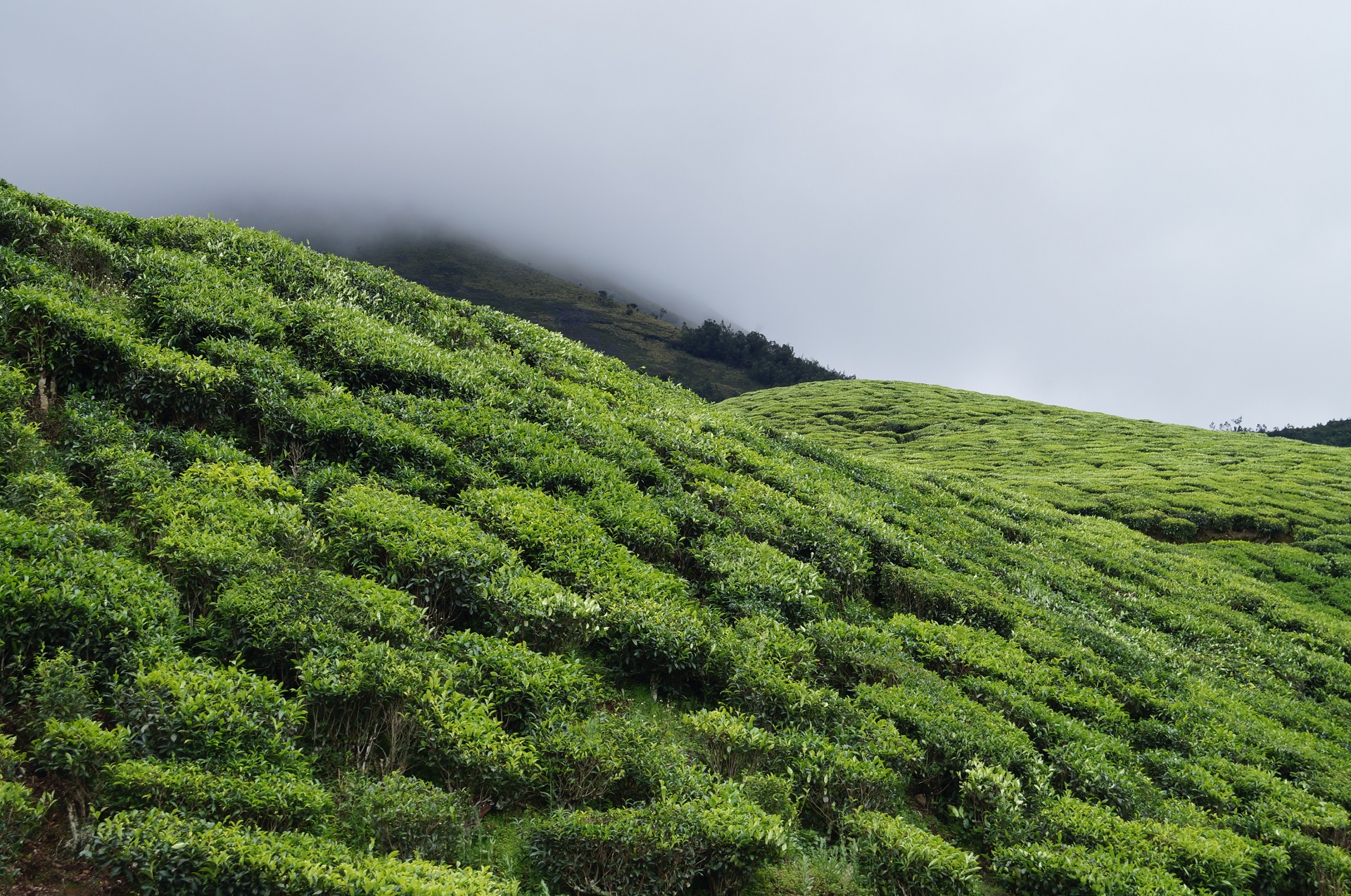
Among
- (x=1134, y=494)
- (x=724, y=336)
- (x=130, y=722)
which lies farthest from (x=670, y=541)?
(x=724, y=336)

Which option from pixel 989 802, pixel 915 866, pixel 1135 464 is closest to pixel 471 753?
pixel 915 866

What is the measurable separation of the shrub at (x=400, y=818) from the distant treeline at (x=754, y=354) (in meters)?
141

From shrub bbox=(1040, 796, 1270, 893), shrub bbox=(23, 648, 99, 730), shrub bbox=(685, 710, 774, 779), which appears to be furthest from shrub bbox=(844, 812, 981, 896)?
shrub bbox=(23, 648, 99, 730)

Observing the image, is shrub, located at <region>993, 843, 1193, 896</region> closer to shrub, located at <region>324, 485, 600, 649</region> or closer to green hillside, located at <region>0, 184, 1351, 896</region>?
green hillside, located at <region>0, 184, 1351, 896</region>

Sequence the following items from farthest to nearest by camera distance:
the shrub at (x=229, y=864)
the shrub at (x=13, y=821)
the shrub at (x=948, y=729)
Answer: the shrub at (x=948, y=729), the shrub at (x=229, y=864), the shrub at (x=13, y=821)

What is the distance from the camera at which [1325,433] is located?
9544 centimetres

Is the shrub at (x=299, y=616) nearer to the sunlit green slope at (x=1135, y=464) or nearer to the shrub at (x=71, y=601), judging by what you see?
the shrub at (x=71, y=601)

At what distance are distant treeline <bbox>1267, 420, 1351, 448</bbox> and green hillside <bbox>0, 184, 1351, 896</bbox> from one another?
104 meters

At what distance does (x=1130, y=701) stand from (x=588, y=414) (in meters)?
11.7

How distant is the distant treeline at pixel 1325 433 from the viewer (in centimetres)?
9100

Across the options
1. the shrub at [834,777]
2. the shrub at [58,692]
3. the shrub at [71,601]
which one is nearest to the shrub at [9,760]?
the shrub at [58,692]

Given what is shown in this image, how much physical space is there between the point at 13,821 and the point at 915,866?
24.2ft

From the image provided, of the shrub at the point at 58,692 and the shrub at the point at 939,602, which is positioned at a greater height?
the shrub at the point at 939,602

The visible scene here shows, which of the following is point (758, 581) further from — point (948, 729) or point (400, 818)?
point (400, 818)
